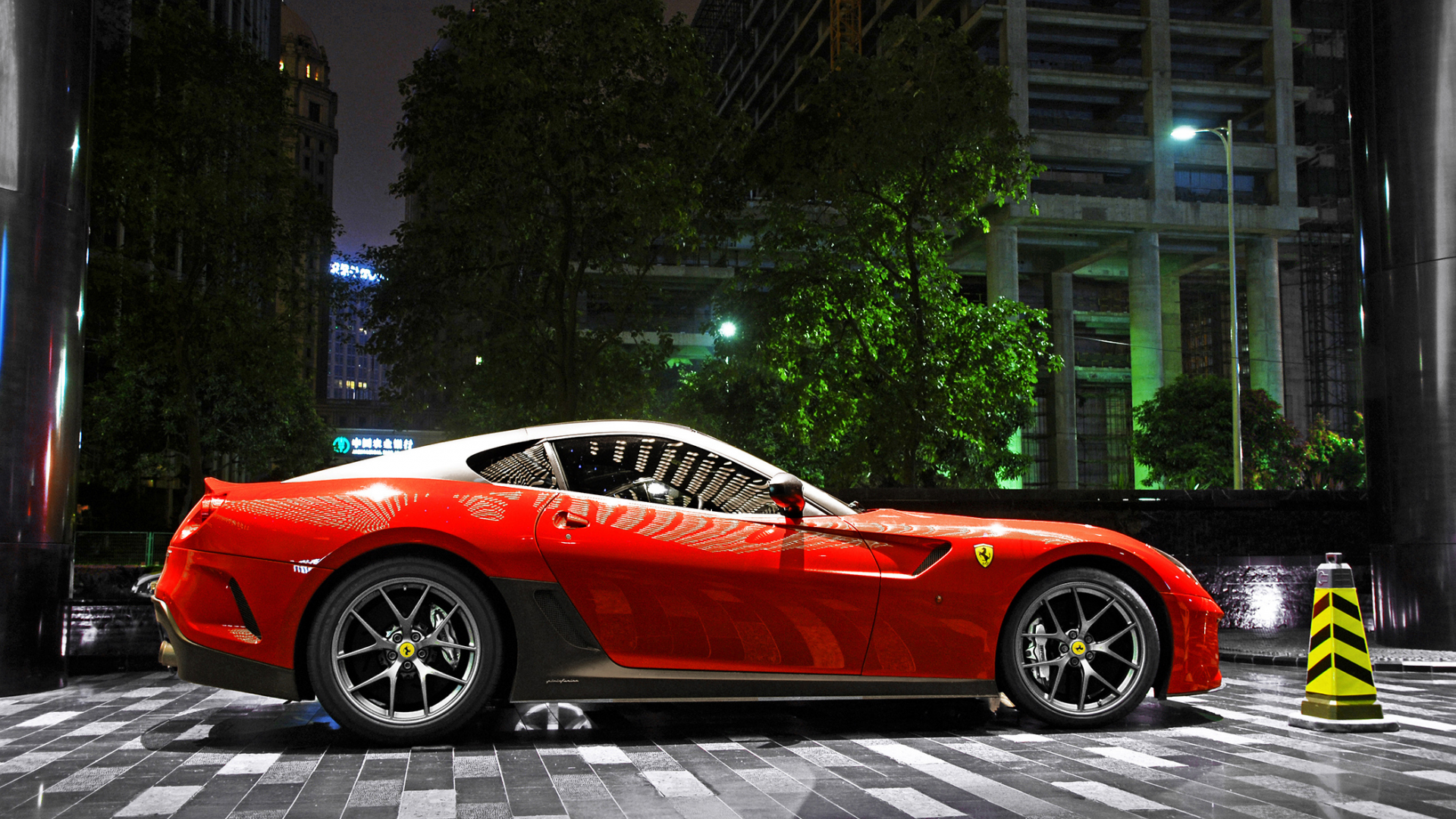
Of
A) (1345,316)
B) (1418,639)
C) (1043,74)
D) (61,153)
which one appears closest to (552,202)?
(61,153)

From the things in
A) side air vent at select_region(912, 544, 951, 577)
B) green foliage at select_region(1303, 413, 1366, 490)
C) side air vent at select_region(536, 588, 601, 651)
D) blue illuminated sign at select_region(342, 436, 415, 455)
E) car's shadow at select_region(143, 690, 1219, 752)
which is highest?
blue illuminated sign at select_region(342, 436, 415, 455)

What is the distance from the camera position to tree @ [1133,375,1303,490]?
44.2 m

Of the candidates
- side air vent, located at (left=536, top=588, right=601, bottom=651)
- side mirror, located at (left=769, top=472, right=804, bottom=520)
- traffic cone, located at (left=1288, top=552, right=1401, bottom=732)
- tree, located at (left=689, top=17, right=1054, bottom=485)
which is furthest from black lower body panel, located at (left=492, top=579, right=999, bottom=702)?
tree, located at (left=689, top=17, right=1054, bottom=485)

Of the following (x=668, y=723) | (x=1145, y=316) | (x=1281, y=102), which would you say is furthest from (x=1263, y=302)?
(x=668, y=723)

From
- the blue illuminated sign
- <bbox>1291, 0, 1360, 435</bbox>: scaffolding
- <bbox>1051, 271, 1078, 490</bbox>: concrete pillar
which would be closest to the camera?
<bbox>1051, 271, 1078, 490</bbox>: concrete pillar

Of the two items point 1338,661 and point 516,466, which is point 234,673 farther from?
A: point 1338,661

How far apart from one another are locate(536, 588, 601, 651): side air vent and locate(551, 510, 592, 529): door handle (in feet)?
0.89

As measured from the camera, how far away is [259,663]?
453 centimetres

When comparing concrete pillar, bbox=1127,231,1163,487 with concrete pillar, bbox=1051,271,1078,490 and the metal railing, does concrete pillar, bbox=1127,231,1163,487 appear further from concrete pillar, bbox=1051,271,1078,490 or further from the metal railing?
the metal railing

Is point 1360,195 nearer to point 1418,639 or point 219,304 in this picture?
point 1418,639

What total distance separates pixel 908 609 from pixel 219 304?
861 inches

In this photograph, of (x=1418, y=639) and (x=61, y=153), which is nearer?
(x=61, y=153)

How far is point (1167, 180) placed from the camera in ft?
180

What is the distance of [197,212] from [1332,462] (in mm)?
44749
